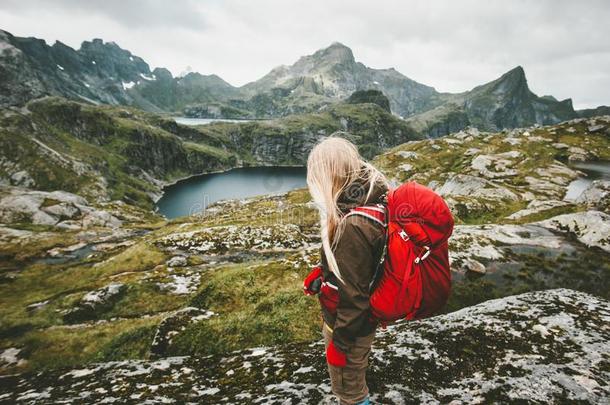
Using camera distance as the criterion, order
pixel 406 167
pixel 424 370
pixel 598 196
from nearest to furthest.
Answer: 1. pixel 424 370
2. pixel 598 196
3. pixel 406 167

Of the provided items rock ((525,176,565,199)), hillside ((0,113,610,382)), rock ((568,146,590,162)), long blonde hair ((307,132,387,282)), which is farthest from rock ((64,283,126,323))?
rock ((568,146,590,162))

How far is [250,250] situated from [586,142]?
170 m

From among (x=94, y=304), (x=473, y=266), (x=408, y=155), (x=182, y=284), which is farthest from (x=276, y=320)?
(x=408, y=155)

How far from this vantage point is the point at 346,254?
474cm

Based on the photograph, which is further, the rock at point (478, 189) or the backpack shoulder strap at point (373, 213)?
the rock at point (478, 189)

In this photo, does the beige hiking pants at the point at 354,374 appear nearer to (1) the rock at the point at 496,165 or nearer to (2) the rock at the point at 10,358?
(2) the rock at the point at 10,358

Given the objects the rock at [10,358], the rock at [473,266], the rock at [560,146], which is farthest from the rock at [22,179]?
the rock at [560,146]

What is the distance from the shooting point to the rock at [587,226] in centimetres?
2698

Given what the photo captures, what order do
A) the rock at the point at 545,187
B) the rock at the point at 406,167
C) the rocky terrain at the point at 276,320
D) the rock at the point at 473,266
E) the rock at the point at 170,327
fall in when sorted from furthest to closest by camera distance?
the rock at the point at 406,167 → the rock at the point at 545,187 → the rock at the point at 473,266 → the rock at the point at 170,327 → the rocky terrain at the point at 276,320

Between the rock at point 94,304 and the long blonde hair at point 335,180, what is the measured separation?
104ft

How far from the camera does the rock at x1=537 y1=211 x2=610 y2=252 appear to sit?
88.5 feet

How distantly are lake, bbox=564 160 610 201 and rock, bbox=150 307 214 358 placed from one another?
258 ft

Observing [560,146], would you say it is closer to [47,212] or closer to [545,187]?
[545,187]

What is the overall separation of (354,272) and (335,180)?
1.58 meters
